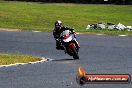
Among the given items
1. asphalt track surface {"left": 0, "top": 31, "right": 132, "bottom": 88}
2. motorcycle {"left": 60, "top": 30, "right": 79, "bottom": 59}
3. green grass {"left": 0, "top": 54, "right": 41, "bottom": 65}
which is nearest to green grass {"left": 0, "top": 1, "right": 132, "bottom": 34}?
asphalt track surface {"left": 0, "top": 31, "right": 132, "bottom": 88}

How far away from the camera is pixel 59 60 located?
2080 centimetres

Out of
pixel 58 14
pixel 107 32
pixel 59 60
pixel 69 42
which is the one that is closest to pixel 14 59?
pixel 59 60

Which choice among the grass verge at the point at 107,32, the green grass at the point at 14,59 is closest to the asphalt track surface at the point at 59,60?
the green grass at the point at 14,59

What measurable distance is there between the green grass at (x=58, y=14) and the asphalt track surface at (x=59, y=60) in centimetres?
903

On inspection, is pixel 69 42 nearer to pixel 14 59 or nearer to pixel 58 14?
pixel 14 59

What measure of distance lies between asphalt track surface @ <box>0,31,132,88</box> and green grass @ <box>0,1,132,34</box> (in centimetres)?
903

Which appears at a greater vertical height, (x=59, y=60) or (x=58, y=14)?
(x=59, y=60)

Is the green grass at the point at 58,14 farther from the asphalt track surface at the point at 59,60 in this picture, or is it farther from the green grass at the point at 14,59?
the green grass at the point at 14,59

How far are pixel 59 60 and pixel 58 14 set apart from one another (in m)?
28.5

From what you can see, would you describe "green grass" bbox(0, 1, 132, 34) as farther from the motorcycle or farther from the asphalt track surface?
the motorcycle

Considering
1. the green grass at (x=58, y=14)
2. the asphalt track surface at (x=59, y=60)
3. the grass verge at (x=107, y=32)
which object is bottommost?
the green grass at (x=58, y=14)

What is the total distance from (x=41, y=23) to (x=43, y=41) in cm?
1325

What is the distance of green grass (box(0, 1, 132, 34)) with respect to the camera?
43000mm

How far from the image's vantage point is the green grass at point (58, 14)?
141 feet
